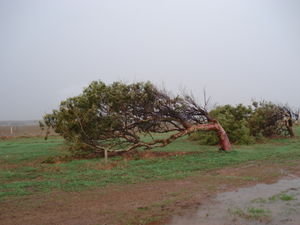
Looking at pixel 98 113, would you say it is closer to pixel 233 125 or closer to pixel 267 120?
pixel 233 125

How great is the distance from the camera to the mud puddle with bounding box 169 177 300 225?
204 inches

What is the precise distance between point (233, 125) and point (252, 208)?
49.3 feet

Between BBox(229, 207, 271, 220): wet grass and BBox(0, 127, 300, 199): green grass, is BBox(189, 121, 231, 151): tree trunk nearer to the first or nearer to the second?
BBox(0, 127, 300, 199): green grass

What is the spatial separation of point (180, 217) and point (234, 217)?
101 cm

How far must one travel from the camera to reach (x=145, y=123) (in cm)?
1559

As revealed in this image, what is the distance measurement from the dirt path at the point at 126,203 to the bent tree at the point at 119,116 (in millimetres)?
6173

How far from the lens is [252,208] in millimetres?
5887

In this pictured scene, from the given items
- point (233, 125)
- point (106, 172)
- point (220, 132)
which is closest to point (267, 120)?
point (233, 125)

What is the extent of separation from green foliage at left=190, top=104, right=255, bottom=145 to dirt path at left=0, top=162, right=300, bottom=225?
10504 millimetres

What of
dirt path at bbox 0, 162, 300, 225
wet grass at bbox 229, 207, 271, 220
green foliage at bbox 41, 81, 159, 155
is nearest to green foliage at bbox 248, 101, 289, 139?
green foliage at bbox 41, 81, 159, 155

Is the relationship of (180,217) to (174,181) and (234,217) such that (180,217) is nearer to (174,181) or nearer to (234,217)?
(234,217)

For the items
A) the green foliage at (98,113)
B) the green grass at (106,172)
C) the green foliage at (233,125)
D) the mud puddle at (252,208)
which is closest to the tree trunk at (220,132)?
the green grass at (106,172)

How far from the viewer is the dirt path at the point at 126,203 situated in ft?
18.1

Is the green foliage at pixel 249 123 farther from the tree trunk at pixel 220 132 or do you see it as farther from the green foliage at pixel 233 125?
the tree trunk at pixel 220 132
